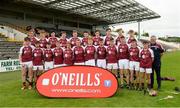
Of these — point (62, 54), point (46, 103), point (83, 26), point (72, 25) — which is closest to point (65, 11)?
point (72, 25)

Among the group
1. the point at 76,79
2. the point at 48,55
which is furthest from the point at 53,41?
the point at 76,79

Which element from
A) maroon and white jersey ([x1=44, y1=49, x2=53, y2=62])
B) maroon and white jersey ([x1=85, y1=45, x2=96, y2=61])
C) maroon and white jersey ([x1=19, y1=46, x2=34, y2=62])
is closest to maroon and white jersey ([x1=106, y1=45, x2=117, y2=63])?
maroon and white jersey ([x1=85, y1=45, x2=96, y2=61])

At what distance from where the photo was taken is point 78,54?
454 inches

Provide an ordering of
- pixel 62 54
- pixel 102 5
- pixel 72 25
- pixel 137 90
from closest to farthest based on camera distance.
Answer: pixel 137 90
pixel 62 54
pixel 102 5
pixel 72 25

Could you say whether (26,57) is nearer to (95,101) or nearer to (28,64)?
(28,64)

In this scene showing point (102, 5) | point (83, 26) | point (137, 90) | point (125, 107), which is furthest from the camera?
point (83, 26)

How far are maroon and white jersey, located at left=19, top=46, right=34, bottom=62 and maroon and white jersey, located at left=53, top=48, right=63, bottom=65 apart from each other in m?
0.82

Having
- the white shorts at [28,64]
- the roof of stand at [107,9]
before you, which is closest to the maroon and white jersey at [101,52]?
the white shorts at [28,64]

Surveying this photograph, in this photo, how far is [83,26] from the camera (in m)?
60.7

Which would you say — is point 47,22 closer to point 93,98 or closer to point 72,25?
point 72,25

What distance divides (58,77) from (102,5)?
35.6m

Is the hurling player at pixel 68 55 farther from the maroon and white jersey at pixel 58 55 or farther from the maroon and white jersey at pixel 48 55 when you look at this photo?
the maroon and white jersey at pixel 48 55

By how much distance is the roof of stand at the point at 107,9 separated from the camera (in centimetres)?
4141

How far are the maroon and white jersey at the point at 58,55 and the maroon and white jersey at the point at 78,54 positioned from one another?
0.52 meters
